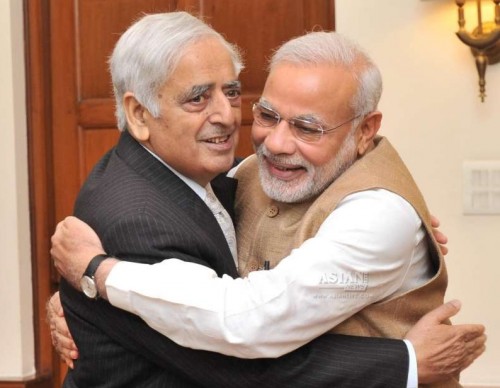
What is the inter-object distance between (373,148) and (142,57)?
54 cm

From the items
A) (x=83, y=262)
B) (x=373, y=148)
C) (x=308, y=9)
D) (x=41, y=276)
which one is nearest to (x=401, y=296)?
(x=373, y=148)

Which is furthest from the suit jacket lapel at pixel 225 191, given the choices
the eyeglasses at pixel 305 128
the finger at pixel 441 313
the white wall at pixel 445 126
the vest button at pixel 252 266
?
the white wall at pixel 445 126

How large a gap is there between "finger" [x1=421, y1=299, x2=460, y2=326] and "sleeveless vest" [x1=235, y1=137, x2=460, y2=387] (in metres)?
0.03

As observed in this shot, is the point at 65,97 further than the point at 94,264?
Yes

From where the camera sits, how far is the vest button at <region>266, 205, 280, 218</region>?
2211 millimetres

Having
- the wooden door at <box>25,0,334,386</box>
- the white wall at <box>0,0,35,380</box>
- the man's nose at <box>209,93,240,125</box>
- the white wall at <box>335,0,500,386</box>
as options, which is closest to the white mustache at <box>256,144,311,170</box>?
the man's nose at <box>209,93,240,125</box>

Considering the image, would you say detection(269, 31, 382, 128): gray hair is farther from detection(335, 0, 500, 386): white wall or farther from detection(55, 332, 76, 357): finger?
detection(335, 0, 500, 386): white wall

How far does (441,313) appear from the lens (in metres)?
2.05

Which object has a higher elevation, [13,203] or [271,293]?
[271,293]

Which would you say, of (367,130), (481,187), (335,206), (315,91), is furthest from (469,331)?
(481,187)

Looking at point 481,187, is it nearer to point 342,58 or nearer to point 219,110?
point 342,58

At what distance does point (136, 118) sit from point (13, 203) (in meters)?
2.10

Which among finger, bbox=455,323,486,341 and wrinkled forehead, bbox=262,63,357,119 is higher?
wrinkled forehead, bbox=262,63,357,119

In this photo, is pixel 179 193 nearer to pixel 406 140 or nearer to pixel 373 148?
pixel 373 148
